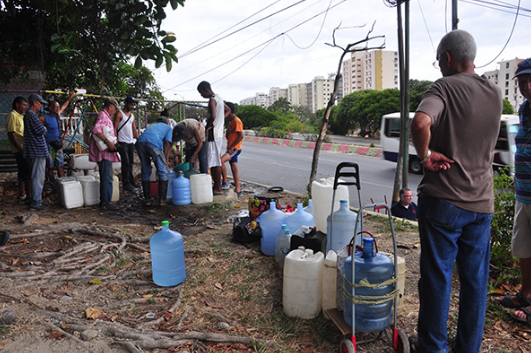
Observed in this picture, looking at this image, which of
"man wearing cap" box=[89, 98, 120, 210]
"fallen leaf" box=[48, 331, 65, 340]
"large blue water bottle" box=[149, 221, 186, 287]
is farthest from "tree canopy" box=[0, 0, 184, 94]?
"fallen leaf" box=[48, 331, 65, 340]

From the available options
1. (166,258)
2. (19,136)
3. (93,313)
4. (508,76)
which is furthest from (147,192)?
(508,76)

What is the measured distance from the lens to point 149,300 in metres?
3.39

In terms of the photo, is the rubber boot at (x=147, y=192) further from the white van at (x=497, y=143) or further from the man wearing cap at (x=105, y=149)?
the white van at (x=497, y=143)

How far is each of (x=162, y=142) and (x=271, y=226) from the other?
3491 mm

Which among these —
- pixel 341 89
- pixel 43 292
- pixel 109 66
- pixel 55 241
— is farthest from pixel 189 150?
pixel 341 89

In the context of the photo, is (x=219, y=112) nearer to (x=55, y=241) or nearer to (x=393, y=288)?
(x=55, y=241)

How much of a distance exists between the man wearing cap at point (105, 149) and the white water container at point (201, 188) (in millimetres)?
1428

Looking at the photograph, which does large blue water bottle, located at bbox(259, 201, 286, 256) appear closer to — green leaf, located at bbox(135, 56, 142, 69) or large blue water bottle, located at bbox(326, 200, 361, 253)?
large blue water bottle, located at bbox(326, 200, 361, 253)

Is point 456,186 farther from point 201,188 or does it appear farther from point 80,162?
point 80,162

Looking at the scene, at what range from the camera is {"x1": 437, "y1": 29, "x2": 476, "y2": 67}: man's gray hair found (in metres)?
2.28

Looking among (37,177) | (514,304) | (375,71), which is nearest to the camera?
(514,304)

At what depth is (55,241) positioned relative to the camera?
4883 mm

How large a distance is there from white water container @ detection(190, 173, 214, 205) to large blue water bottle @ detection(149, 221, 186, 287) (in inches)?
135

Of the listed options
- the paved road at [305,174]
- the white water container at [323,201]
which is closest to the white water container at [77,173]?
the paved road at [305,174]
